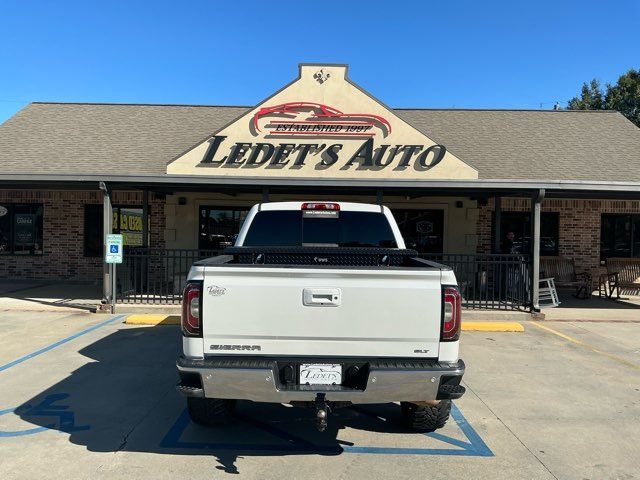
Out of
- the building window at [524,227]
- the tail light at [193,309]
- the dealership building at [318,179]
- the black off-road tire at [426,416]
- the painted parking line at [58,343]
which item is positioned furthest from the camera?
the building window at [524,227]

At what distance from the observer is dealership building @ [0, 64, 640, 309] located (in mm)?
10508

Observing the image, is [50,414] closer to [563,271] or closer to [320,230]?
[320,230]

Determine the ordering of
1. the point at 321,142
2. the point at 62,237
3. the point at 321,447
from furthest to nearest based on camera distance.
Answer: the point at 62,237, the point at 321,142, the point at 321,447

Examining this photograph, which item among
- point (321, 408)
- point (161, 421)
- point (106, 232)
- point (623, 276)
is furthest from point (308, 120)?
point (623, 276)

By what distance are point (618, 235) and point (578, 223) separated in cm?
141

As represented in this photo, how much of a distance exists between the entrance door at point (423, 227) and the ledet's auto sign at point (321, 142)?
404 cm

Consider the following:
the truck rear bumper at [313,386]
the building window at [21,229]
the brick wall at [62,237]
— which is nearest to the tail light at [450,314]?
the truck rear bumper at [313,386]

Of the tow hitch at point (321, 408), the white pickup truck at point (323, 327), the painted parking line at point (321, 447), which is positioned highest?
the white pickup truck at point (323, 327)

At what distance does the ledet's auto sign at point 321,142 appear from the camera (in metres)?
10.5

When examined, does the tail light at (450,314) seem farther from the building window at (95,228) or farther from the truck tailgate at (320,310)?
the building window at (95,228)

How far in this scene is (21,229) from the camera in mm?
14906

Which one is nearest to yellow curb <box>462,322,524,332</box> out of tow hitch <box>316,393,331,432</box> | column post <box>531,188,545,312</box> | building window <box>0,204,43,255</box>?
column post <box>531,188,545,312</box>

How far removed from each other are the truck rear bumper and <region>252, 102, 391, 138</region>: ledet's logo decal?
26.4 ft

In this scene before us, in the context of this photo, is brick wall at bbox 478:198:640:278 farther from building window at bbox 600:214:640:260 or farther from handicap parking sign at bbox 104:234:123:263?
handicap parking sign at bbox 104:234:123:263
